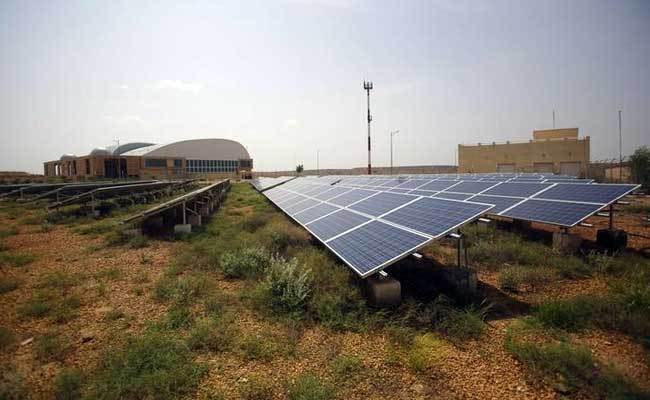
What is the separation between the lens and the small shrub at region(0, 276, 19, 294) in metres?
7.79

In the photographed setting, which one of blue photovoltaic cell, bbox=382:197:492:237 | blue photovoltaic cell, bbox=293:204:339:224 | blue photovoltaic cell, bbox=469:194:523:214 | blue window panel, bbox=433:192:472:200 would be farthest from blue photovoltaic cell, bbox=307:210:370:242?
blue window panel, bbox=433:192:472:200

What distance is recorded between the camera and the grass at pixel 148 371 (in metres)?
4.07

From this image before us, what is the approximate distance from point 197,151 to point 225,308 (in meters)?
89.0

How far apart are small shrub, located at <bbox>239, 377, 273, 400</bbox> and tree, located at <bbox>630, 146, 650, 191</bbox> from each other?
37896 mm

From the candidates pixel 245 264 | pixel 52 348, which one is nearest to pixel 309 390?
pixel 52 348

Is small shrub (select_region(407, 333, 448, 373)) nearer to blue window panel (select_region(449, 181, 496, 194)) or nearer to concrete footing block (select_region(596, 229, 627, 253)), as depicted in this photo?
concrete footing block (select_region(596, 229, 627, 253))

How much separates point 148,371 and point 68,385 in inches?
39.0

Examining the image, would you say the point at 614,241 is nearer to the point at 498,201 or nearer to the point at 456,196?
the point at 498,201

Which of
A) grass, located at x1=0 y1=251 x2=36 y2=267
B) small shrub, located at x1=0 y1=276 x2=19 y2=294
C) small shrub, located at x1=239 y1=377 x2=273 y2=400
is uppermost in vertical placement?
grass, located at x1=0 y1=251 x2=36 y2=267

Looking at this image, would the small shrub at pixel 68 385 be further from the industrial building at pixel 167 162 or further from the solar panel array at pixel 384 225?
the industrial building at pixel 167 162

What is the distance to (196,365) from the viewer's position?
15.1 feet

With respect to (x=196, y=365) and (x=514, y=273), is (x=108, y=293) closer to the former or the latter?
(x=196, y=365)

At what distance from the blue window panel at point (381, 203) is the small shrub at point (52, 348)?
24.3 ft

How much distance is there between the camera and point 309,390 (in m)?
3.97
